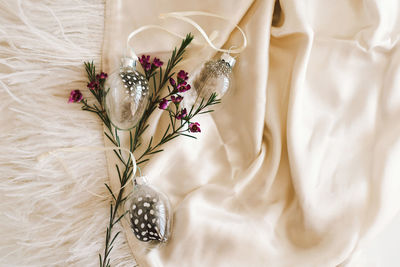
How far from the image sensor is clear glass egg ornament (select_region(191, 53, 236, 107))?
0.76 metres

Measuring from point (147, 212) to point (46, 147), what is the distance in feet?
0.80

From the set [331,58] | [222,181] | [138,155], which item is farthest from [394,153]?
[138,155]

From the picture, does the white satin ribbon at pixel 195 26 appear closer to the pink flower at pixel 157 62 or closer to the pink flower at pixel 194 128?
the pink flower at pixel 157 62

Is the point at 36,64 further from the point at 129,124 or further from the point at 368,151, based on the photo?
the point at 368,151

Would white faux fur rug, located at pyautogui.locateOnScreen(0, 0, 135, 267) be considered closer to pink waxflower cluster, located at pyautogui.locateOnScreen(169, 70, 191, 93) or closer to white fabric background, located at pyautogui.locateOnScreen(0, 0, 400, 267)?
white fabric background, located at pyautogui.locateOnScreen(0, 0, 400, 267)

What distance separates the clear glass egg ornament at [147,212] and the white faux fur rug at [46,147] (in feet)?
0.27

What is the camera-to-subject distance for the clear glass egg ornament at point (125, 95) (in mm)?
697

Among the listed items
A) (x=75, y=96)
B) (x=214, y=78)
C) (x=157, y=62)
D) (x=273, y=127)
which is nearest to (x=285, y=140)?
(x=273, y=127)

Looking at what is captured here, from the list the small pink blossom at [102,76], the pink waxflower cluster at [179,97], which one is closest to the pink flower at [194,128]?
the pink waxflower cluster at [179,97]

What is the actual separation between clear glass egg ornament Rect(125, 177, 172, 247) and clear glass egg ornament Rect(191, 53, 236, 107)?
214mm

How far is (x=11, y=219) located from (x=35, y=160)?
121mm

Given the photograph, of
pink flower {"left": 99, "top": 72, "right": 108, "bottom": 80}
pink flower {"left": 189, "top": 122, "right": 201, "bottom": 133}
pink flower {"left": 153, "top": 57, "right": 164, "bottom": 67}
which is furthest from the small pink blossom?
pink flower {"left": 189, "top": 122, "right": 201, "bottom": 133}

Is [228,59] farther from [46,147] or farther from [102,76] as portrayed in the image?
[46,147]

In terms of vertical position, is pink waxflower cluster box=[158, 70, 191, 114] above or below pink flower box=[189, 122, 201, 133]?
above
